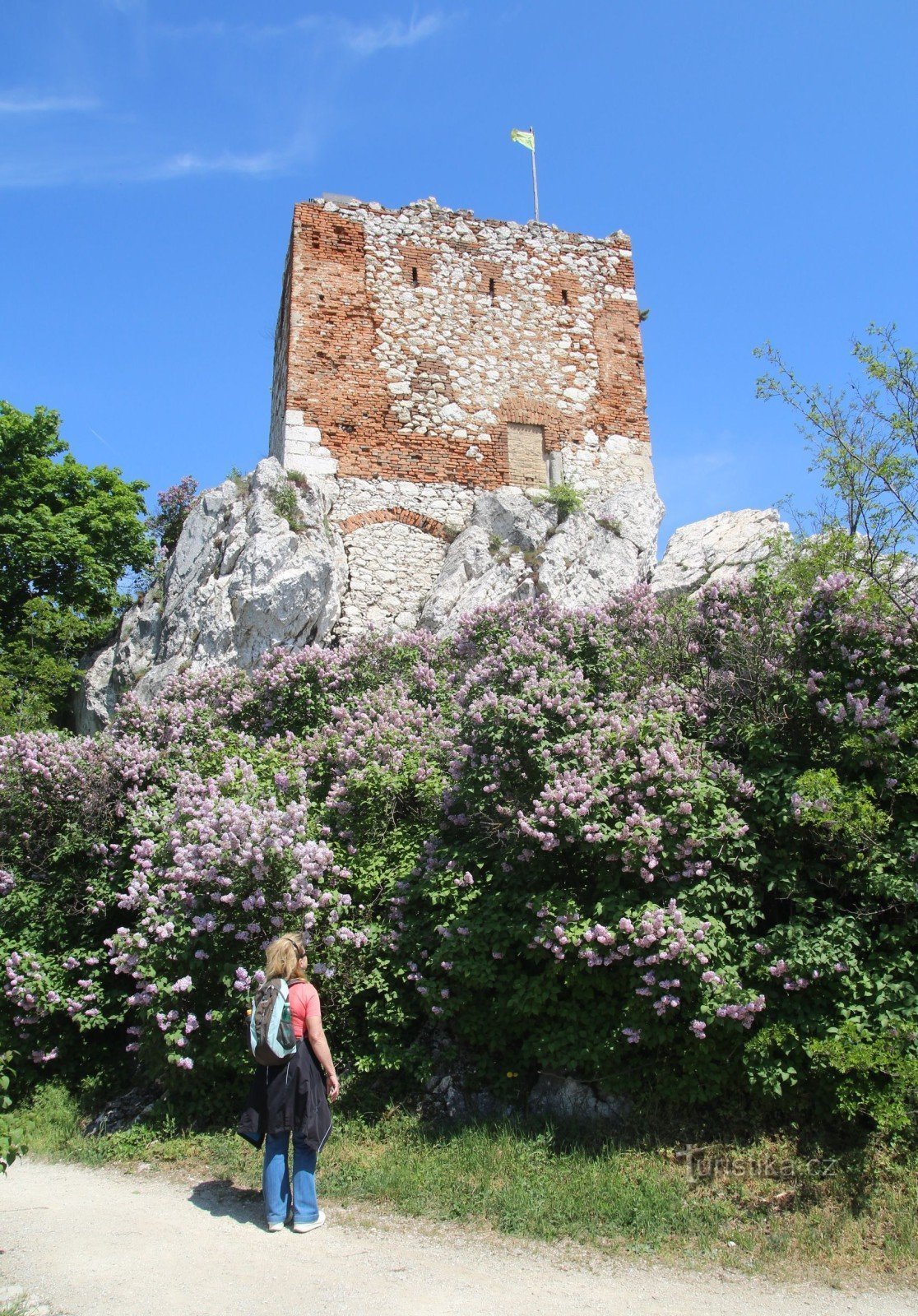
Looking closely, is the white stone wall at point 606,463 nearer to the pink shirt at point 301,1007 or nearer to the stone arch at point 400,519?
the stone arch at point 400,519

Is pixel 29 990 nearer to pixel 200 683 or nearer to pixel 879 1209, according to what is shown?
pixel 200 683

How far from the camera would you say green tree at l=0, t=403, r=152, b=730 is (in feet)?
48.9

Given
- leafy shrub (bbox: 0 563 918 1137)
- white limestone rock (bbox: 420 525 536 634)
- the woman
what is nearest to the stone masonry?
white limestone rock (bbox: 420 525 536 634)

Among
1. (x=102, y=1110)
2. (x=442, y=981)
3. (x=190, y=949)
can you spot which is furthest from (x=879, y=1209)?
(x=102, y=1110)

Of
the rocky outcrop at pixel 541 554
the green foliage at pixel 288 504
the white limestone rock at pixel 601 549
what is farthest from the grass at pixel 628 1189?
the green foliage at pixel 288 504

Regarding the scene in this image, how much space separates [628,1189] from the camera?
5566 millimetres

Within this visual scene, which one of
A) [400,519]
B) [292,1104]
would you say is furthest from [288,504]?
[292,1104]

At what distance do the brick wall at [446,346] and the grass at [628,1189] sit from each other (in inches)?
395

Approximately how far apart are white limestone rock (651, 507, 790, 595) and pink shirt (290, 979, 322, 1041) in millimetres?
8310

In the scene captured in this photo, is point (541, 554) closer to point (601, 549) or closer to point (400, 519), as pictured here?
point (601, 549)

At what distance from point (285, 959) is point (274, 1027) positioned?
1.17 ft

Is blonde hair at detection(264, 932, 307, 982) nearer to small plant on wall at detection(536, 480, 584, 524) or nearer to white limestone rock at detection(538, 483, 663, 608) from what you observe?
white limestone rock at detection(538, 483, 663, 608)

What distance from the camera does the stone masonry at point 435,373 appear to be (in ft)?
47.6

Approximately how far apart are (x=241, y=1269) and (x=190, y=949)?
233 centimetres
